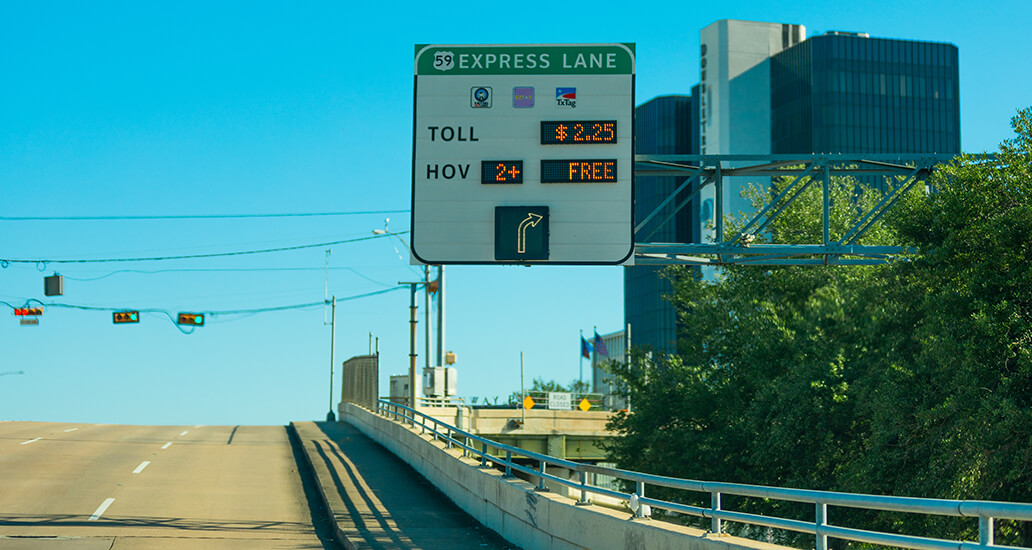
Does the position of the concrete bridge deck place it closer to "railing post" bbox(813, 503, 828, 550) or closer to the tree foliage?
"railing post" bbox(813, 503, 828, 550)

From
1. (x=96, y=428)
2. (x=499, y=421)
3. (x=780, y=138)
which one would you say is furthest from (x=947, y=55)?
(x=96, y=428)

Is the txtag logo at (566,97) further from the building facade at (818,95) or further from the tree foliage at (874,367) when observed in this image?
the building facade at (818,95)

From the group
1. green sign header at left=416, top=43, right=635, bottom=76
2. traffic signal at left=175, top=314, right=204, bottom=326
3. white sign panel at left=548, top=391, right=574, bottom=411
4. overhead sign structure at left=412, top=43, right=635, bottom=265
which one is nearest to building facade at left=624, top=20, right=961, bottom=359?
white sign panel at left=548, top=391, right=574, bottom=411

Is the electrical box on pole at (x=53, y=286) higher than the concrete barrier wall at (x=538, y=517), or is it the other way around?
the electrical box on pole at (x=53, y=286)

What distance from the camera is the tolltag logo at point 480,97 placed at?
17.6 meters

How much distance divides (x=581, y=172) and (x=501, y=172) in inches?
51.5

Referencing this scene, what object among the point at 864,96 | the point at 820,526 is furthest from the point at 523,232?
the point at 864,96

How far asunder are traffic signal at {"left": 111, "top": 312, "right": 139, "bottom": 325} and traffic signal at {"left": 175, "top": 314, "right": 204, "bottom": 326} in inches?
85.4

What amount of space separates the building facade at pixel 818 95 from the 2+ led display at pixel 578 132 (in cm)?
11580

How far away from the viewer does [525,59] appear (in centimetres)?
1762

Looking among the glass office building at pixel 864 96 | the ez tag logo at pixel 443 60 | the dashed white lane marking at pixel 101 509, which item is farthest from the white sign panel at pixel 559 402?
the glass office building at pixel 864 96

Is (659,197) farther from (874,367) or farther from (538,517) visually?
(538,517)

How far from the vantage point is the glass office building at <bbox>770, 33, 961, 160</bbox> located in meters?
133

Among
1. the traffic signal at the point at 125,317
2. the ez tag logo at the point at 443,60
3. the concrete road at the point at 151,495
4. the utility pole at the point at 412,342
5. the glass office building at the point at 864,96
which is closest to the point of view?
the concrete road at the point at 151,495
